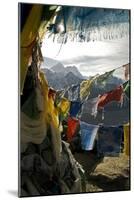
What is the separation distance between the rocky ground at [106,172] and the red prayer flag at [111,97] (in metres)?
0.26

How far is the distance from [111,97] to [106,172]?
1.19ft

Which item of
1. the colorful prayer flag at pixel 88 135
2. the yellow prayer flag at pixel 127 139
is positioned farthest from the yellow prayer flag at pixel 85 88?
the yellow prayer flag at pixel 127 139

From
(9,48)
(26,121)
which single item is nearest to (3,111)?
(26,121)

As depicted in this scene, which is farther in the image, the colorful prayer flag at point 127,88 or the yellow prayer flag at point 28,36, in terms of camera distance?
the colorful prayer flag at point 127,88

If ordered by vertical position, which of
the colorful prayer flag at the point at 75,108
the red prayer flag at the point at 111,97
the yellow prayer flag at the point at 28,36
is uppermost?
the yellow prayer flag at the point at 28,36

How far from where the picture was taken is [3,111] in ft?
8.94

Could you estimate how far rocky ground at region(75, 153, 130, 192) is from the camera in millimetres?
2855

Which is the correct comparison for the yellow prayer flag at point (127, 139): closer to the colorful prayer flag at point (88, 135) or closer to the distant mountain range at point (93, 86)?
the distant mountain range at point (93, 86)

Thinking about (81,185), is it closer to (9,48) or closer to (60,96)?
(60,96)

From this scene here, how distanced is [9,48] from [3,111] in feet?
0.94

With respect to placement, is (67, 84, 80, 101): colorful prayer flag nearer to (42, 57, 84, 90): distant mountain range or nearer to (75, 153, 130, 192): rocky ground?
(42, 57, 84, 90): distant mountain range

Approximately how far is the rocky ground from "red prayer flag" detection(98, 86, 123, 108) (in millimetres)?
256

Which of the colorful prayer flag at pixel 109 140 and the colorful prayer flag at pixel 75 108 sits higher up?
the colorful prayer flag at pixel 75 108

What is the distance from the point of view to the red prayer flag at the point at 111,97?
2.87 metres
